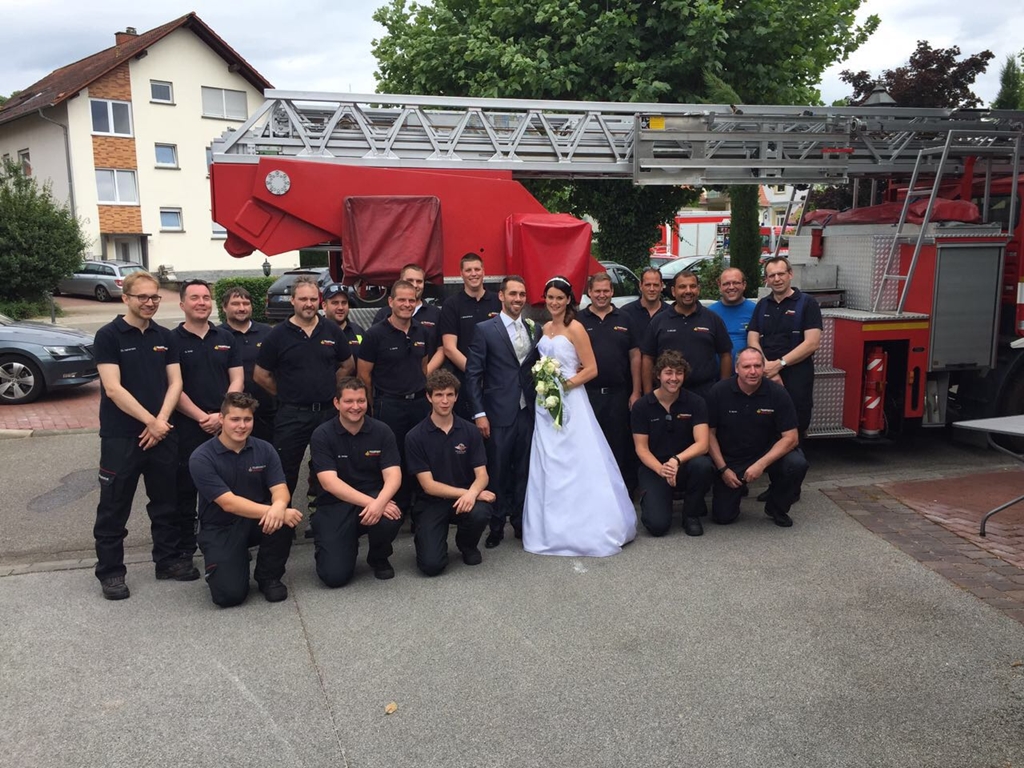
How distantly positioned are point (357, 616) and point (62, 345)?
8211 millimetres

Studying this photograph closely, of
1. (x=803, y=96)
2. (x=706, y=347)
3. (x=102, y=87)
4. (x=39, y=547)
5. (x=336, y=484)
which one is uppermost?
(x=102, y=87)

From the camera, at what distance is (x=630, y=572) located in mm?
5789

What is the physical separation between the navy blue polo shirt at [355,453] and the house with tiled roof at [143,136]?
3058 cm

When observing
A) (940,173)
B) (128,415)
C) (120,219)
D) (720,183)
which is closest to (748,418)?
(720,183)

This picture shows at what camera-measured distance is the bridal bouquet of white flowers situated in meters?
6.25

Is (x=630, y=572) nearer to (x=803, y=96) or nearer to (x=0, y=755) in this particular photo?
(x=0, y=755)

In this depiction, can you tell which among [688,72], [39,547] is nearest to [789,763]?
[39,547]

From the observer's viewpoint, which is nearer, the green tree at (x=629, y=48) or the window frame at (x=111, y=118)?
the green tree at (x=629, y=48)

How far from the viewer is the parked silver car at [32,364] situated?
11.2 metres

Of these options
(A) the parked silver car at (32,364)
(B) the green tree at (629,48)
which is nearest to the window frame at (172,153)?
(B) the green tree at (629,48)

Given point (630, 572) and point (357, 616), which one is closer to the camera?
point (357, 616)

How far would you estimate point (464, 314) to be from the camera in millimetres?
6727

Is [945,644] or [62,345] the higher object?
[62,345]

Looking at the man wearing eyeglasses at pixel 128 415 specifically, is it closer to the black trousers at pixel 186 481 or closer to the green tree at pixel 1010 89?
the black trousers at pixel 186 481
